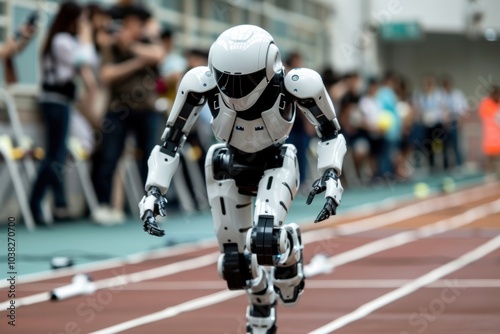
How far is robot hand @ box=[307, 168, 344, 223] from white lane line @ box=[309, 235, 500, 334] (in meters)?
1.14

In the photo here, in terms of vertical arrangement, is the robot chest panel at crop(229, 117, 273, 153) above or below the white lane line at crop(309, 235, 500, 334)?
above

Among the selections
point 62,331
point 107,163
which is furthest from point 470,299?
point 107,163

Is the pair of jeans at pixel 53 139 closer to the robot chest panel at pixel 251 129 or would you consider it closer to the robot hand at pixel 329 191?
the robot chest panel at pixel 251 129

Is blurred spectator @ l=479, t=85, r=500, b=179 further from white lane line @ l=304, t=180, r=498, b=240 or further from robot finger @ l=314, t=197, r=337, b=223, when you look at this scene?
robot finger @ l=314, t=197, r=337, b=223

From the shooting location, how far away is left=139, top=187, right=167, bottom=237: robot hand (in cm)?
654

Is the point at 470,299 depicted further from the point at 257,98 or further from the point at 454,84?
the point at 454,84

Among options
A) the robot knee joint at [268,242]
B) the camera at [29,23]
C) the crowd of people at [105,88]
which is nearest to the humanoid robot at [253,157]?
the robot knee joint at [268,242]

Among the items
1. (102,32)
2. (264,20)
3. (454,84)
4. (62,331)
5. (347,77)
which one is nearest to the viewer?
(62,331)

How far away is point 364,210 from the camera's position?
1903cm

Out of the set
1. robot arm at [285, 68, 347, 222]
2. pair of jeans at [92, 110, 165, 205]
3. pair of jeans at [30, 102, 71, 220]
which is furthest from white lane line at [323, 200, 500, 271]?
robot arm at [285, 68, 347, 222]

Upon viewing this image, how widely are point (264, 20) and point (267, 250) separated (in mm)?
20235

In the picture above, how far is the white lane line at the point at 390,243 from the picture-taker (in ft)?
26.1

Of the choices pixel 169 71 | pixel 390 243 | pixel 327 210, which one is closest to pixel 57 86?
pixel 169 71

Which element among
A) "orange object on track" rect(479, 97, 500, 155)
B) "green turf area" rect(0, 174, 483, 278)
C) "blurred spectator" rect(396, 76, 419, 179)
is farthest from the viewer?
"blurred spectator" rect(396, 76, 419, 179)
